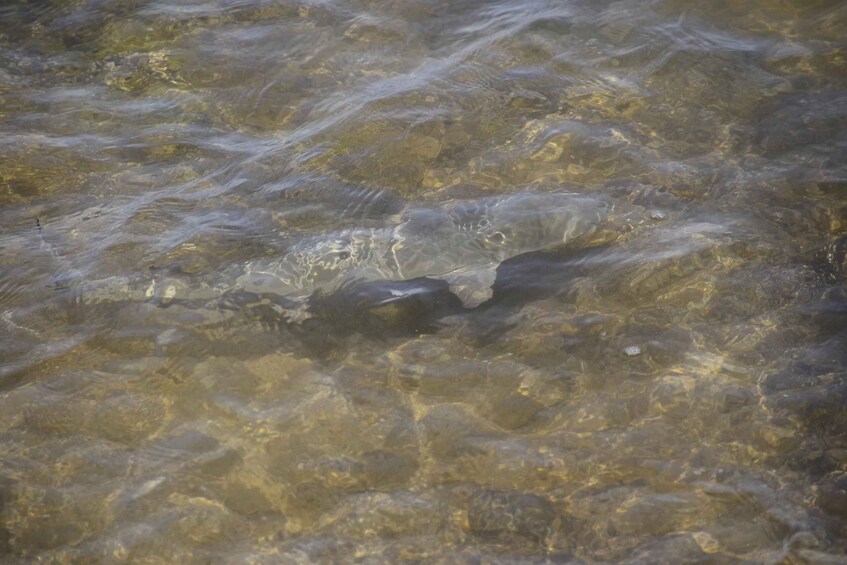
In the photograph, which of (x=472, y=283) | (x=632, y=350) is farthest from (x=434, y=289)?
(x=632, y=350)

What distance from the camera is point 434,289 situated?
4418 mm

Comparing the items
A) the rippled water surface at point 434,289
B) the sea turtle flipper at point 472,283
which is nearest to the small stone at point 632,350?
the rippled water surface at point 434,289

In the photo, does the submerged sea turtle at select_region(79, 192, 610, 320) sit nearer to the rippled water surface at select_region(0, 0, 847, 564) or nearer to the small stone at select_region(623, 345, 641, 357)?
the rippled water surface at select_region(0, 0, 847, 564)

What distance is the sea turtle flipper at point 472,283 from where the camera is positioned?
4363mm

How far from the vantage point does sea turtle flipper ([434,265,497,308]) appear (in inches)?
172

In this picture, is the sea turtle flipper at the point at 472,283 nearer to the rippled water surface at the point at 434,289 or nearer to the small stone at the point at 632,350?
the rippled water surface at the point at 434,289

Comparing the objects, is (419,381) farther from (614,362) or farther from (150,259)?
(150,259)

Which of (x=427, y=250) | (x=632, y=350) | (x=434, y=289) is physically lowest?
(x=632, y=350)

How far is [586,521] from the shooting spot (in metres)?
3.35

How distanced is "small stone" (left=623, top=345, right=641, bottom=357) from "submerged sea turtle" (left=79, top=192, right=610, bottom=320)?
82 cm

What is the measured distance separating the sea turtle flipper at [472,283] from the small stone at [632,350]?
80 cm

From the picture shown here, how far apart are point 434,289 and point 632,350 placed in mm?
1120

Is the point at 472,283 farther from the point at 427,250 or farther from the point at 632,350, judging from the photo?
the point at 632,350

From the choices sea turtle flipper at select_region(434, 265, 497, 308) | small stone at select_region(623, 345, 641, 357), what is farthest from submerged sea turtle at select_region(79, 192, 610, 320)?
small stone at select_region(623, 345, 641, 357)
